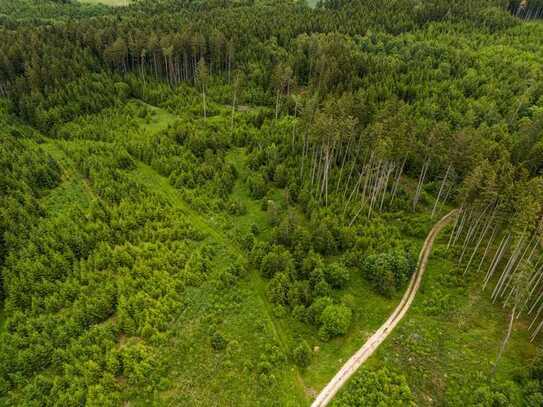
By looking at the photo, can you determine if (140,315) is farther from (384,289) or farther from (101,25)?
(101,25)

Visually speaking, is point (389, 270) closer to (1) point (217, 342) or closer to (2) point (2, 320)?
(1) point (217, 342)

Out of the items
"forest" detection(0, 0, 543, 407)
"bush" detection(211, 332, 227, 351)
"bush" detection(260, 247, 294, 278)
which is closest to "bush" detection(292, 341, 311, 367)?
"forest" detection(0, 0, 543, 407)

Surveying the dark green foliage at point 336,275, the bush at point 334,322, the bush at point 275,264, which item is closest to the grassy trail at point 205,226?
the bush at point 275,264

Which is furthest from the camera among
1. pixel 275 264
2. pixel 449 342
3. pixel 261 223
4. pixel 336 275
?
pixel 261 223

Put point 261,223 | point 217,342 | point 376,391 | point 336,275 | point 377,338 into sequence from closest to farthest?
point 376,391 < point 217,342 < point 377,338 < point 336,275 < point 261,223

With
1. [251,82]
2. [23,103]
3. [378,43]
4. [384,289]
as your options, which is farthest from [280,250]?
[378,43]

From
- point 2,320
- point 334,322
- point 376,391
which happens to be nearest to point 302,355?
point 334,322
